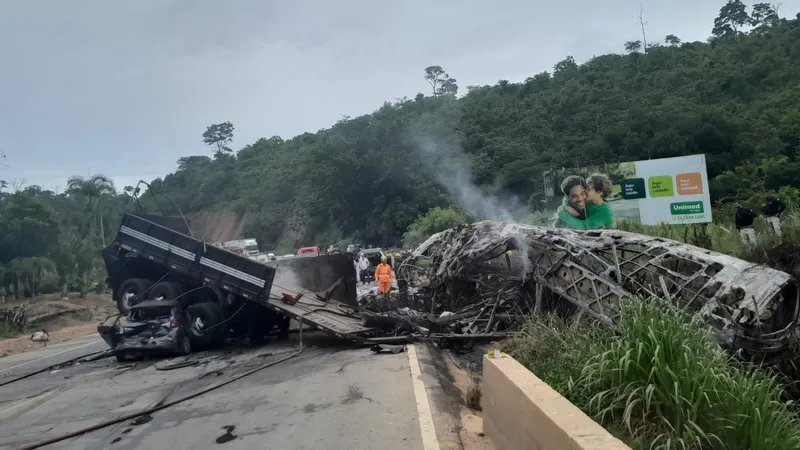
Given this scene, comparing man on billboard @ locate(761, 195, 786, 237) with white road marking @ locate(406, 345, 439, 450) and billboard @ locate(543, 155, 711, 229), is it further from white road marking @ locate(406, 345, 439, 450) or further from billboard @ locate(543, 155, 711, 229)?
white road marking @ locate(406, 345, 439, 450)

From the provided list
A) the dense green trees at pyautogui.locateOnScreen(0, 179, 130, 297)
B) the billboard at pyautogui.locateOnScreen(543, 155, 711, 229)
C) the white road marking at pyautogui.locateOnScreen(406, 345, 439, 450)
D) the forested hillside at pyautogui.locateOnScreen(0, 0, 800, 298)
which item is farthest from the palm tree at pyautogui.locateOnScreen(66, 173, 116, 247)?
the white road marking at pyautogui.locateOnScreen(406, 345, 439, 450)

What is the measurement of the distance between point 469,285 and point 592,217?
10.6 m

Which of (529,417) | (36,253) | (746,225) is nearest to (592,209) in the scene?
(746,225)

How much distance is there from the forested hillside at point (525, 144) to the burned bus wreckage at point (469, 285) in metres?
16.1

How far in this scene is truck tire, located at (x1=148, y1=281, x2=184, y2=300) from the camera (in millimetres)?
13594

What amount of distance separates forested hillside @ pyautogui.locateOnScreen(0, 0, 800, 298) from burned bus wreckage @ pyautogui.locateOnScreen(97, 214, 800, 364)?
16.1 metres

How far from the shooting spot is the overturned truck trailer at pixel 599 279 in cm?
785

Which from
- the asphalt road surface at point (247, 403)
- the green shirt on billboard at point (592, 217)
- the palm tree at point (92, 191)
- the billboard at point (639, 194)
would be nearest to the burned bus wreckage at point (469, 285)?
the asphalt road surface at point (247, 403)

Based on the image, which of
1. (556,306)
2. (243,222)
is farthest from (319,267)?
(243,222)

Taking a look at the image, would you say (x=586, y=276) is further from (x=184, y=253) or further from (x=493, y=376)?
(x=184, y=253)

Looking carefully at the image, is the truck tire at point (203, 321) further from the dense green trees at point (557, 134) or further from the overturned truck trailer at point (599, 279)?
the dense green trees at point (557, 134)

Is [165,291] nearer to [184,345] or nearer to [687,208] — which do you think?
[184,345]

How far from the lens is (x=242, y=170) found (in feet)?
278

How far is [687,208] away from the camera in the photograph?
74.1ft
